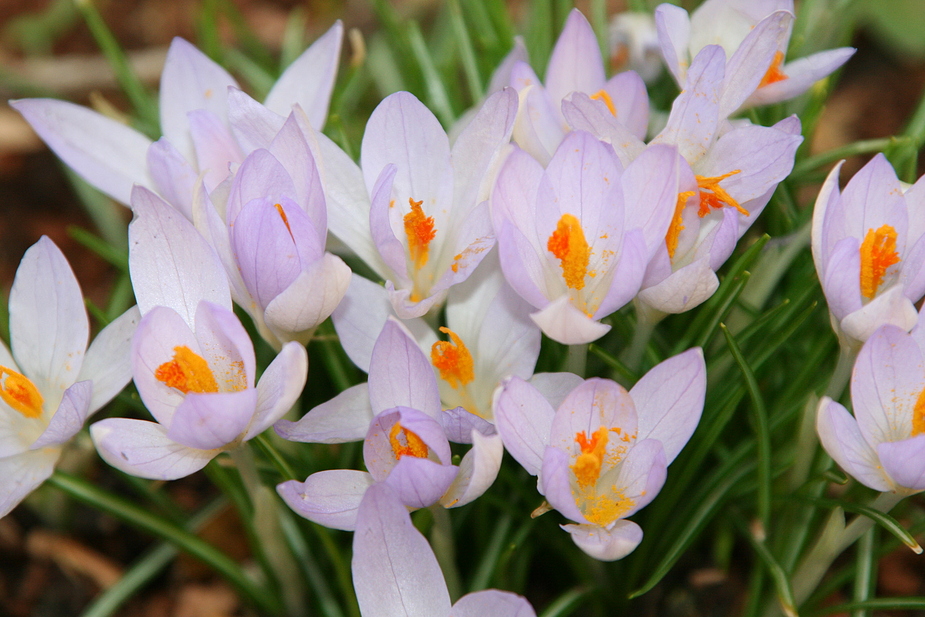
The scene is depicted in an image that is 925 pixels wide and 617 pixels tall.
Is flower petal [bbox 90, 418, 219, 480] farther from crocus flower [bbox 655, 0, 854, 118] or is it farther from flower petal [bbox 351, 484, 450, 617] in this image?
crocus flower [bbox 655, 0, 854, 118]

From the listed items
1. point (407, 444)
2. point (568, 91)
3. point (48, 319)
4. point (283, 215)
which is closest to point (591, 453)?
point (407, 444)

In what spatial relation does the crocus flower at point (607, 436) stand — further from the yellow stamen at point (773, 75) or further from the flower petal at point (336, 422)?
the yellow stamen at point (773, 75)

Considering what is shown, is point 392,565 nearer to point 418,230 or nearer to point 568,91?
point 418,230

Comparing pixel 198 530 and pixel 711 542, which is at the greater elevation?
pixel 198 530

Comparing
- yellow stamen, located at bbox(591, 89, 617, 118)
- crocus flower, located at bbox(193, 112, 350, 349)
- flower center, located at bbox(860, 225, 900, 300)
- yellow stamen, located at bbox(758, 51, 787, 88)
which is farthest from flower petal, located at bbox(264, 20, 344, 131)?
flower center, located at bbox(860, 225, 900, 300)

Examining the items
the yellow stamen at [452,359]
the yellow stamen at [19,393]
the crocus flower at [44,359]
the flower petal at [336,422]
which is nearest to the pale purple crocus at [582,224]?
the yellow stamen at [452,359]

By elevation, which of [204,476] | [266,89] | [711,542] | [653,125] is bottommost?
[711,542]

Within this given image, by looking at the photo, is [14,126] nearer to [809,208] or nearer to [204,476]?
[204,476]

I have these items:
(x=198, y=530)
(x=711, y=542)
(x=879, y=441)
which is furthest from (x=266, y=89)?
(x=879, y=441)
